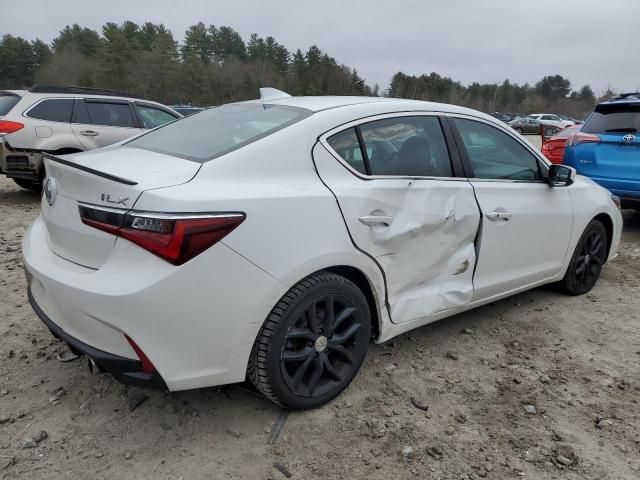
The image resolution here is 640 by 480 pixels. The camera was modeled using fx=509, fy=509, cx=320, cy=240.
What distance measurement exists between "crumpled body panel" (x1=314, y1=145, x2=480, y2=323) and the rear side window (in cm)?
627

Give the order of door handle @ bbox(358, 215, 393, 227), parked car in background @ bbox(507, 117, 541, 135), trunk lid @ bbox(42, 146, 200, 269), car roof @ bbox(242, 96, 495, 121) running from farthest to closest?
parked car in background @ bbox(507, 117, 541, 135)
car roof @ bbox(242, 96, 495, 121)
door handle @ bbox(358, 215, 393, 227)
trunk lid @ bbox(42, 146, 200, 269)

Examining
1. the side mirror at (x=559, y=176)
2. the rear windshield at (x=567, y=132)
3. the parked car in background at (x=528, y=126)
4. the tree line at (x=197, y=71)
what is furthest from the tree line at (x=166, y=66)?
the side mirror at (x=559, y=176)

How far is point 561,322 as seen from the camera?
12.5ft

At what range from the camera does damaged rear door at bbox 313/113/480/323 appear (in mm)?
2533

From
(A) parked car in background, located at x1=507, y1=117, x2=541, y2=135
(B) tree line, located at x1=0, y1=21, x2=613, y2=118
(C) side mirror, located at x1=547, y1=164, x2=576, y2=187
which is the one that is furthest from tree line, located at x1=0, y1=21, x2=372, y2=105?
(C) side mirror, located at x1=547, y1=164, x2=576, y2=187

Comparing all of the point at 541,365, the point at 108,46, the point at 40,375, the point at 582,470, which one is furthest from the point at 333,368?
the point at 108,46

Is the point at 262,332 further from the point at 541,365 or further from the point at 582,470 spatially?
the point at 541,365

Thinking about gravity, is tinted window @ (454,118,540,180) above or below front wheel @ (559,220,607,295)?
above

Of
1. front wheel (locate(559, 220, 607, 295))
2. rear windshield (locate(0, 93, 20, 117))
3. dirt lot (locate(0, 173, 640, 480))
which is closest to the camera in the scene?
dirt lot (locate(0, 173, 640, 480))

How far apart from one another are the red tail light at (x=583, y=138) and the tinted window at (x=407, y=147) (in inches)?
155

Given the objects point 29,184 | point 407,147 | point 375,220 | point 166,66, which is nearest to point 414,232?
point 375,220

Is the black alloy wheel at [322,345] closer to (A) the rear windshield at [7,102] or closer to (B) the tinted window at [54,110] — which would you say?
(B) the tinted window at [54,110]

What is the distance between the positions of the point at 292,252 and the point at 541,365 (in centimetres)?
191

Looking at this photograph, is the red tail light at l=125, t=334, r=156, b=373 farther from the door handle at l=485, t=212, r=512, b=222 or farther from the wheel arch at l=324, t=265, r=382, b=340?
the door handle at l=485, t=212, r=512, b=222
